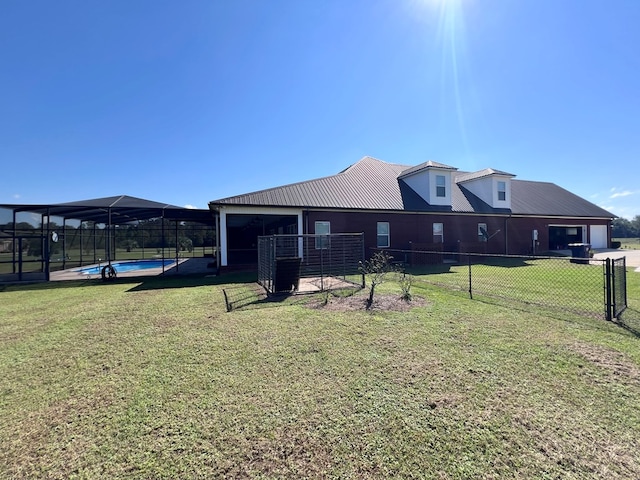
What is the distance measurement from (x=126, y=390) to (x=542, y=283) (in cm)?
1147

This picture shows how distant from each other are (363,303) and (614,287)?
466cm

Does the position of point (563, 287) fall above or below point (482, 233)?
below

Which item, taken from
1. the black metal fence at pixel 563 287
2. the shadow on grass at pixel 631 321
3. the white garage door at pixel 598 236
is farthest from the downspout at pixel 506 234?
the shadow on grass at pixel 631 321

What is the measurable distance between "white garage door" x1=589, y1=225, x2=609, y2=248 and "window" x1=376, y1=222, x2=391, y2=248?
18483 millimetres

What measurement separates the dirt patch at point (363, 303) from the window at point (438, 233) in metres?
10.6

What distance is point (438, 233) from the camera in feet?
56.1

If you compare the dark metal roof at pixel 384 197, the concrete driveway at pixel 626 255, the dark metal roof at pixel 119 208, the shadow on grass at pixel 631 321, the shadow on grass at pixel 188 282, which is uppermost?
the dark metal roof at pixel 384 197

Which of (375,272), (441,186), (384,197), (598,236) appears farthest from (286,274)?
(598,236)

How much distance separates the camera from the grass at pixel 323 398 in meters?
2.20

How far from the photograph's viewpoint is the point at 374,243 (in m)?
15.4

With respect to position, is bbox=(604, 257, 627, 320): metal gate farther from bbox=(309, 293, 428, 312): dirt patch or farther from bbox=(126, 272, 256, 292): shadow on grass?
bbox=(126, 272, 256, 292): shadow on grass

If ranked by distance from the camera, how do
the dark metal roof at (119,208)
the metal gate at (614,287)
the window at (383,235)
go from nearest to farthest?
1. the metal gate at (614,287)
2. the dark metal roof at (119,208)
3. the window at (383,235)

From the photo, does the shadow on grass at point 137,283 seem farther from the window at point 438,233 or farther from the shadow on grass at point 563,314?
the window at point 438,233

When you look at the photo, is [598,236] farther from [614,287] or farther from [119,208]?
[119,208]
